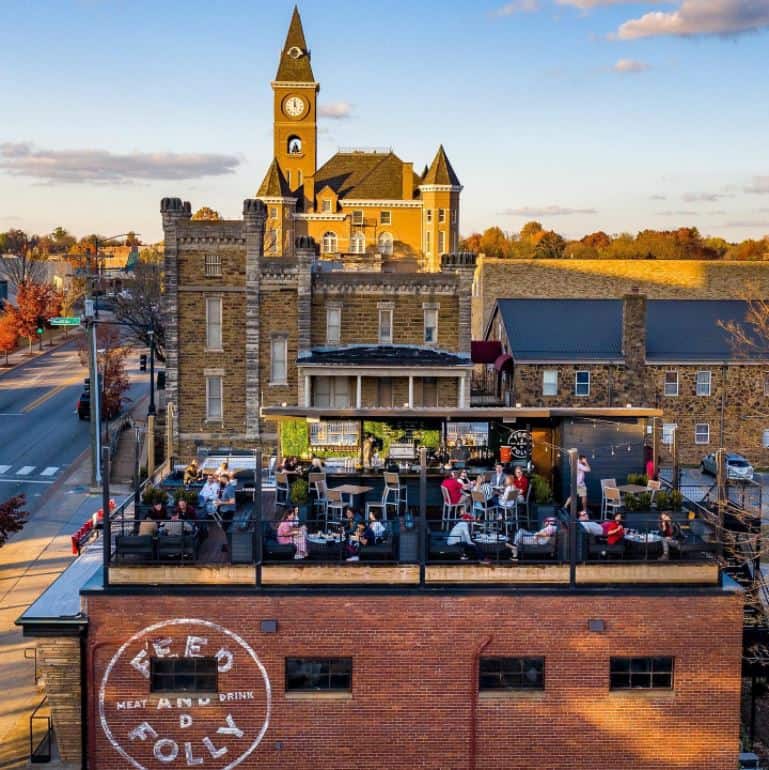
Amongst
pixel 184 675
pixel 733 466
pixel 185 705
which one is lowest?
pixel 733 466

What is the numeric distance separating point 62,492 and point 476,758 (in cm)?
2858

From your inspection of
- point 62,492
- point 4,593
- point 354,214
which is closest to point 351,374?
point 62,492

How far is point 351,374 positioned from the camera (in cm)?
4278

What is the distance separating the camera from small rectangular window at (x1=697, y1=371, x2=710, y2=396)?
49312mm

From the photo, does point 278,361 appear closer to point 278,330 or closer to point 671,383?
point 278,330

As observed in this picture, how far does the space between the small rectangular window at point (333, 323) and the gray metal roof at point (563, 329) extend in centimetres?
920

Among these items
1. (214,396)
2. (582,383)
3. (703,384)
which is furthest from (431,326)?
(703,384)

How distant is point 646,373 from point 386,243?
50.7m

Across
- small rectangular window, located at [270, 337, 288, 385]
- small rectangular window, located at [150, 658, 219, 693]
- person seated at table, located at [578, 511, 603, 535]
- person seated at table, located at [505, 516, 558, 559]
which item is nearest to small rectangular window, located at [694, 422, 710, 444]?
small rectangular window, located at [270, 337, 288, 385]

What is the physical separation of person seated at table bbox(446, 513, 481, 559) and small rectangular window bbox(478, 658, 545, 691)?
1783mm

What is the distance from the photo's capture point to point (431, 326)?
4409cm

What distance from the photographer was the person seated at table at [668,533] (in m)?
17.6

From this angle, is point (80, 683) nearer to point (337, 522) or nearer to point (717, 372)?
point (337, 522)

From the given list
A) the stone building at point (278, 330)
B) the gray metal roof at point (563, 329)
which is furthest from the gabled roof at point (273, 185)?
the stone building at point (278, 330)
